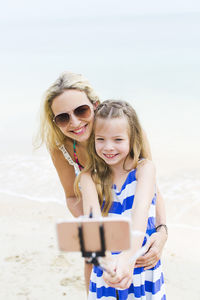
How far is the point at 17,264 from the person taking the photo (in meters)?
4.53

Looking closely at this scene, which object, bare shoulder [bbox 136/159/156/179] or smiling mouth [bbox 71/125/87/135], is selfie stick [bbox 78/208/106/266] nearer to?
bare shoulder [bbox 136/159/156/179]

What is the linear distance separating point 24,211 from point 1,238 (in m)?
1.19

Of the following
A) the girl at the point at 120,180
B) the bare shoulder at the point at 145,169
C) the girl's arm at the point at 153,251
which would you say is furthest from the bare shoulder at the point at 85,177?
the girl's arm at the point at 153,251

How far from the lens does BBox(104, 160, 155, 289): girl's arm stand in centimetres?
187

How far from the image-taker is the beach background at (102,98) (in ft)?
14.9

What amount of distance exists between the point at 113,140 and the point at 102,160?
0.23 meters

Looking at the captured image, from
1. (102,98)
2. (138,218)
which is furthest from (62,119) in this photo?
(102,98)

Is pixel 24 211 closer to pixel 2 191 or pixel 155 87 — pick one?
pixel 2 191

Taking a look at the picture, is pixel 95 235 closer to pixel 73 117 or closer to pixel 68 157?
pixel 73 117

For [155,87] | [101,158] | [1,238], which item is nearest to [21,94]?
[155,87]

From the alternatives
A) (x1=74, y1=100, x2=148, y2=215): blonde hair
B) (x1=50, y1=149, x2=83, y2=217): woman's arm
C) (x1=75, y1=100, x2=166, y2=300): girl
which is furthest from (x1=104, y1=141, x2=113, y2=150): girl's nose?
(x1=50, y1=149, x2=83, y2=217): woman's arm

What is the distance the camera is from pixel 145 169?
7.77 feet

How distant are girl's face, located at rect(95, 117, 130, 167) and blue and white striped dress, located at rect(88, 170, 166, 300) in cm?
15

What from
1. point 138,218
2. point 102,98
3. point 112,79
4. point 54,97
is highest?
point 112,79
